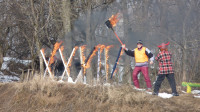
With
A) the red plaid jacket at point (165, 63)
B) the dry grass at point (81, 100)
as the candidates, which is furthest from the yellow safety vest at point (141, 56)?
the dry grass at point (81, 100)

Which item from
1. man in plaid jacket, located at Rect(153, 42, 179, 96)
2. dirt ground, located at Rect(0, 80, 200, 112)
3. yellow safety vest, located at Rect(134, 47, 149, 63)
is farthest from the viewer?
yellow safety vest, located at Rect(134, 47, 149, 63)

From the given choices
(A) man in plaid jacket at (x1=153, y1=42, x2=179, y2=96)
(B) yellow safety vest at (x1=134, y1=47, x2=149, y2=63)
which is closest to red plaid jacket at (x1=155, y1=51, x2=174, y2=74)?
(A) man in plaid jacket at (x1=153, y1=42, x2=179, y2=96)

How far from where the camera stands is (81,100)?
5602mm

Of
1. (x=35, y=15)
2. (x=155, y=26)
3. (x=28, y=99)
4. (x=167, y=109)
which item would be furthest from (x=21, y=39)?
(x=167, y=109)

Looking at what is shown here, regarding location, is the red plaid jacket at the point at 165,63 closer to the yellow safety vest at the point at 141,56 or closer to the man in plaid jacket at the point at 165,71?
the man in plaid jacket at the point at 165,71

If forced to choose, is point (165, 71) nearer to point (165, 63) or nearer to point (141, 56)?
point (165, 63)

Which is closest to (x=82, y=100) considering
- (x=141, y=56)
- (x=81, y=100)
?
(x=81, y=100)

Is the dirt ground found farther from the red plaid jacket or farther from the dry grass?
the red plaid jacket

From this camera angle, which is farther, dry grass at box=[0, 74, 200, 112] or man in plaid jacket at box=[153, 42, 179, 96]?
man in plaid jacket at box=[153, 42, 179, 96]

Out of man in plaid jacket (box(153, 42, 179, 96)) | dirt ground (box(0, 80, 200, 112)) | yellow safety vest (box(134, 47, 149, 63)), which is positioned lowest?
dirt ground (box(0, 80, 200, 112))

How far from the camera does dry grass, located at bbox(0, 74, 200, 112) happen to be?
5.31 meters

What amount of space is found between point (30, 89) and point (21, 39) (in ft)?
39.5

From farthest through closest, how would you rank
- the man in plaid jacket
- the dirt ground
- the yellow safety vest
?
the yellow safety vest, the man in plaid jacket, the dirt ground

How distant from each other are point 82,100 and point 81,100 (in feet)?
0.07
